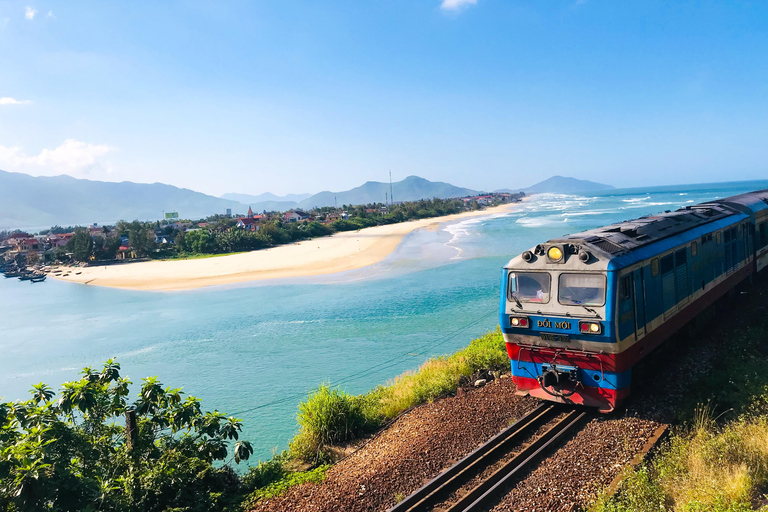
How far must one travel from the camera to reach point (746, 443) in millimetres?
7402

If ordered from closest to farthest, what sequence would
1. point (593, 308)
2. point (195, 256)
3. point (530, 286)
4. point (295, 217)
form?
point (593, 308) < point (530, 286) < point (195, 256) < point (295, 217)

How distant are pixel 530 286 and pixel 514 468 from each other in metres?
3.59

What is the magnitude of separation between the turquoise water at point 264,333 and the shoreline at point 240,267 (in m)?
3.77

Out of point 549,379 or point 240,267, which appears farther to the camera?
point 240,267

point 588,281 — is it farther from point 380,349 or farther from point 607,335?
point 380,349

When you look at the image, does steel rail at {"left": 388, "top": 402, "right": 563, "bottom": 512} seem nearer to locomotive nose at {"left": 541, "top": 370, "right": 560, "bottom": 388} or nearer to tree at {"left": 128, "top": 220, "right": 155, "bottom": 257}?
locomotive nose at {"left": 541, "top": 370, "right": 560, "bottom": 388}

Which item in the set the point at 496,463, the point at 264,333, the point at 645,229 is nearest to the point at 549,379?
the point at 496,463

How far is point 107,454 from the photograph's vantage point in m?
8.38

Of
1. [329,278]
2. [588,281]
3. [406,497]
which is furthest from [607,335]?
[329,278]

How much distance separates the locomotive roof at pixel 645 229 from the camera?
373 inches

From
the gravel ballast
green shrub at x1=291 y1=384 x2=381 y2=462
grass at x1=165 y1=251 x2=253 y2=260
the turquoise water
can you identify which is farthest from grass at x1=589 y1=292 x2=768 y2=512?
grass at x1=165 y1=251 x2=253 y2=260

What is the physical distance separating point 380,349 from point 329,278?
77.7 feet

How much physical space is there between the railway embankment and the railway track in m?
0.17

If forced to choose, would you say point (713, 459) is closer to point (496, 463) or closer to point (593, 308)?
point (593, 308)
